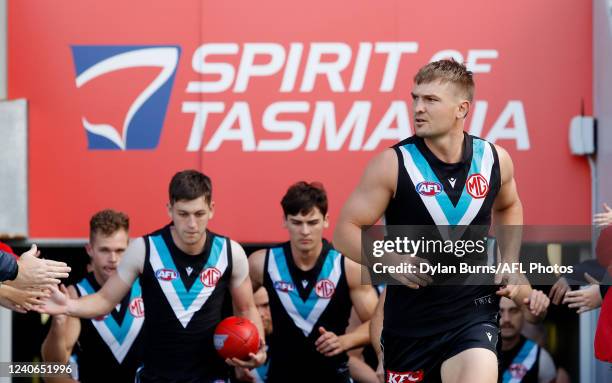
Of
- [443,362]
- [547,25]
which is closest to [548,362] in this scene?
[547,25]

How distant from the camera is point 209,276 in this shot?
7.39 meters

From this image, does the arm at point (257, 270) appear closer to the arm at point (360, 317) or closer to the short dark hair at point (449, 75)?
the arm at point (360, 317)

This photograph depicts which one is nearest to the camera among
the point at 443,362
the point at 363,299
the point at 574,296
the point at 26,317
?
the point at 443,362

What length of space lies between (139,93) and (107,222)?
3.57ft

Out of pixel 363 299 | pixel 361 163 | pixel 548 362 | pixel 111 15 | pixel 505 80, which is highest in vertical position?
pixel 111 15

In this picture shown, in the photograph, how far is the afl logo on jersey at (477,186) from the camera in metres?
6.05

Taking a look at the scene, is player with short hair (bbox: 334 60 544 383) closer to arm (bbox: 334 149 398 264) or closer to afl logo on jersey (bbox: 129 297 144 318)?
arm (bbox: 334 149 398 264)

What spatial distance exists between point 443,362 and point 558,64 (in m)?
3.20

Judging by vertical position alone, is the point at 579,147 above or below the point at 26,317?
above

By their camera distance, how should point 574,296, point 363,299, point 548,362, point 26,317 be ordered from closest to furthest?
point 574,296 < point 363,299 < point 548,362 < point 26,317

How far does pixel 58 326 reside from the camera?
8.07 metres

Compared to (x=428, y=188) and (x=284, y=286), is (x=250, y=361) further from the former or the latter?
(x=428, y=188)

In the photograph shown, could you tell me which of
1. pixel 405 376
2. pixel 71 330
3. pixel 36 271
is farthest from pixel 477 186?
pixel 71 330

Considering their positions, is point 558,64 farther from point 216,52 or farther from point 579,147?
point 216,52
